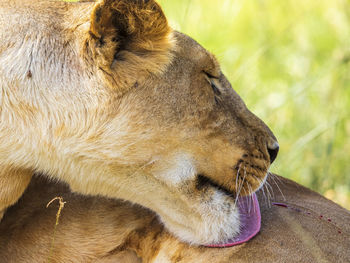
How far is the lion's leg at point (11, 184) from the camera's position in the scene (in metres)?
2.18

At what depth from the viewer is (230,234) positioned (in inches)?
90.1

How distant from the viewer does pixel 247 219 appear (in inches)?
92.8

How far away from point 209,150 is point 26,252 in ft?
2.80

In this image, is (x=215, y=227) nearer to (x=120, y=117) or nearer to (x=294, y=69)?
(x=120, y=117)

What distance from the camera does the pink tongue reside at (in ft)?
7.48

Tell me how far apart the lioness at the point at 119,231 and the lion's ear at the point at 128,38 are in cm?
64

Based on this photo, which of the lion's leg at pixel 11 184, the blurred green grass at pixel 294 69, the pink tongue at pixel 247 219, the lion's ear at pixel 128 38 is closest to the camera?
the lion's ear at pixel 128 38

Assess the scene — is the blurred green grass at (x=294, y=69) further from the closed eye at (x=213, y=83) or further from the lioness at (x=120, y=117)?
the lioness at (x=120, y=117)

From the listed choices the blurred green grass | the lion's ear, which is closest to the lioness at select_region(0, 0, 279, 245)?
the lion's ear

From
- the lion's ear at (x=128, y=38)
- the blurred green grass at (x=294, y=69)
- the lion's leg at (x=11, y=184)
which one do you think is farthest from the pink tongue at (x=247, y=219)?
the blurred green grass at (x=294, y=69)

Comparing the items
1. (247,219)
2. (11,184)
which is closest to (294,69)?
(247,219)

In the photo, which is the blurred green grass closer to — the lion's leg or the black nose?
the black nose

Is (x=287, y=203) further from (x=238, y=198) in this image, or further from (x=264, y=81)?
(x=264, y=81)

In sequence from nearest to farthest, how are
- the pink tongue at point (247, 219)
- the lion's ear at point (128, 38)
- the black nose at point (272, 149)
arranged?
the lion's ear at point (128, 38), the pink tongue at point (247, 219), the black nose at point (272, 149)
